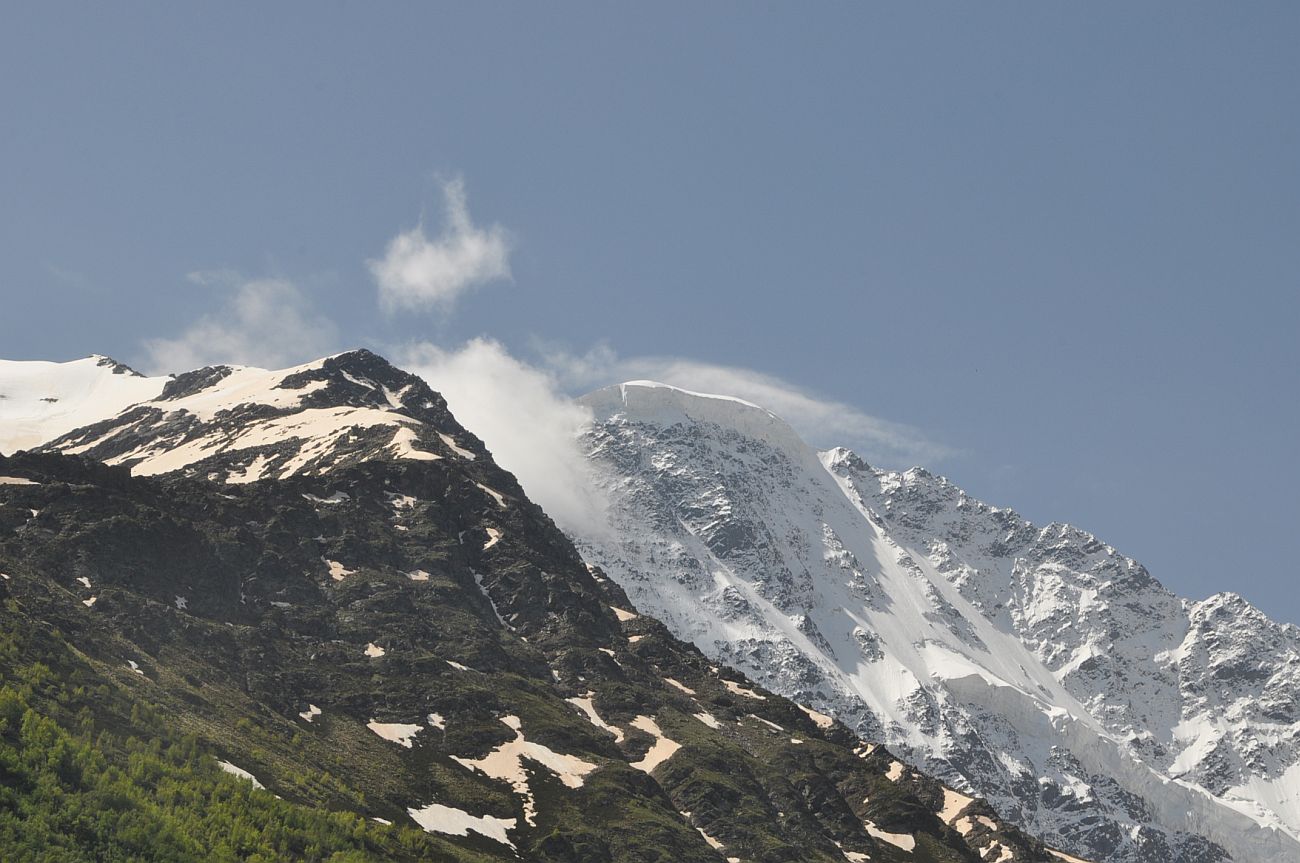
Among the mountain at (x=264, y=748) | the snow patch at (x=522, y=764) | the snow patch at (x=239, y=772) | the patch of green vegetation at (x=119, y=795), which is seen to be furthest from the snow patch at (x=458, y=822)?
the snow patch at (x=239, y=772)

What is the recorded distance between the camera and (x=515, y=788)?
548 ft

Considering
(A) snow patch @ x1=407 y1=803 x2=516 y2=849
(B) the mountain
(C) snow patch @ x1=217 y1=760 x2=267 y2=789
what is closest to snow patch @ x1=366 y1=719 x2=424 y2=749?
(B) the mountain

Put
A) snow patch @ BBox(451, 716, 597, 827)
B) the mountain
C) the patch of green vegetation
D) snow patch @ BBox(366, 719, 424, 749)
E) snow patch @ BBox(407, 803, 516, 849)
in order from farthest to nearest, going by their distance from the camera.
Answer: snow patch @ BBox(366, 719, 424, 749) < snow patch @ BBox(451, 716, 597, 827) < snow patch @ BBox(407, 803, 516, 849) < the mountain < the patch of green vegetation

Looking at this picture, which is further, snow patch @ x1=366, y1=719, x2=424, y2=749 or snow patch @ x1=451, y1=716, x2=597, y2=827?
snow patch @ x1=366, y1=719, x2=424, y2=749

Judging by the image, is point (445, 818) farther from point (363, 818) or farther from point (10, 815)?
point (10, 815)

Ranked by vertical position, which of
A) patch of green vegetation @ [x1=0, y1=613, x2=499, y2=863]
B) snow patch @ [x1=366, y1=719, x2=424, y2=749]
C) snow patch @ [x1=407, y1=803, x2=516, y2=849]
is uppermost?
snow patch @ [x1=366, y1=719, x2=424, y2=749]

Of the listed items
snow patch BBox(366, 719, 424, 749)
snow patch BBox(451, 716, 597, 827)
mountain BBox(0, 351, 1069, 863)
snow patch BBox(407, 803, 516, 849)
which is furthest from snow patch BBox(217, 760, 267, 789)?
snow patch BBox(366, 719, 424, 749)

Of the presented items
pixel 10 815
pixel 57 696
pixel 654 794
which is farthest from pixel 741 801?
A: pixel 10 815

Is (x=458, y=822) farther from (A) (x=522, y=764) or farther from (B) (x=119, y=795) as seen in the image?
(B) (x=119, y=795)

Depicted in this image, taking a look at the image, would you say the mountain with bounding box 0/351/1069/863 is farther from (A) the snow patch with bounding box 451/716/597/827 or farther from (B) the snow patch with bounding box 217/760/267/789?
(B) the snow patch with bounding box 217/760/267/789

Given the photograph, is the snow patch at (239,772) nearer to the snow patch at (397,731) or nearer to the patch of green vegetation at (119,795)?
the patch of green vegetation at (119,795)

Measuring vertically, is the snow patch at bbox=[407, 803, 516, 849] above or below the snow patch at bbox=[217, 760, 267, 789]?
above

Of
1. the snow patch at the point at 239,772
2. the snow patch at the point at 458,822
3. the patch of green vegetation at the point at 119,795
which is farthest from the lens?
the snow patch at the point at 458,822

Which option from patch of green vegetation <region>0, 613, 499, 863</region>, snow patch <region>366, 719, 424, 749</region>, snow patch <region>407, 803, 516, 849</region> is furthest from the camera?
snow patch <region>366, 719, 424, 749</region>
